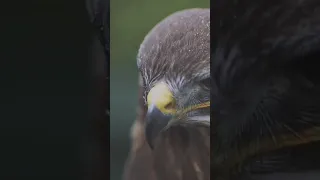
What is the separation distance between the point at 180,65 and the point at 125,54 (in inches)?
9.9

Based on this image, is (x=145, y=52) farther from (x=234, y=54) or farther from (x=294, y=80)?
(x=294, y=80)

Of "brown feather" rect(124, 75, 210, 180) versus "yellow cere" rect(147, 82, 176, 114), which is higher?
"yellow cere" rect(147, 82, 176, 114)

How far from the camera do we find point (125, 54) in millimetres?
2045

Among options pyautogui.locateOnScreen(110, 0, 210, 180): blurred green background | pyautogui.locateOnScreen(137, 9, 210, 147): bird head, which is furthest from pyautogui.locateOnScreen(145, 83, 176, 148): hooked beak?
pyautogui.locateOnScreen(110, 0, 210, 180): blurred green background

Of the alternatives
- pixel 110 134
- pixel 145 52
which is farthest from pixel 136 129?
pixel 145 52

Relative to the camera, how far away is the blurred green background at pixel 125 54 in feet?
6.66

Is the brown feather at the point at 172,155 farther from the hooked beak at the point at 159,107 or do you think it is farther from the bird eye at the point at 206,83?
the bird eye at the point at 206,83

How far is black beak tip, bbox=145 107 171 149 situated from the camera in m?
1.95

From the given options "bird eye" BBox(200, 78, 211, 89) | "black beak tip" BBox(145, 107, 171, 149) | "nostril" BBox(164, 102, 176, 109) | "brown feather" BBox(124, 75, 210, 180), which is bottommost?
"brown feather" BBox(124, 75, 210, 180)
